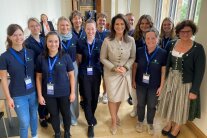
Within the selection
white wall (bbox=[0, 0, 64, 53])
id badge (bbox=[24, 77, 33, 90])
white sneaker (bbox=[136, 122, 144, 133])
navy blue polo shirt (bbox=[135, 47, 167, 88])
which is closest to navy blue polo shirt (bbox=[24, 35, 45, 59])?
id badge (bbox=[24, 77, 33, 90])

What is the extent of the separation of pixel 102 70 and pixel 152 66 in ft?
2.02

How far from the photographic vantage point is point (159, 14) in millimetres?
4551

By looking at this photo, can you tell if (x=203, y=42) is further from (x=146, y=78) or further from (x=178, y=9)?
(x=178, y=9)

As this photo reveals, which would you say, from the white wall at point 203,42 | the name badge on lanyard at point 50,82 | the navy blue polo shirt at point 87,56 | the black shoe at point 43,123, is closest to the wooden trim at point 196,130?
the white wall at point 203,42

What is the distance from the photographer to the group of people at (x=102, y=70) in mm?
1993

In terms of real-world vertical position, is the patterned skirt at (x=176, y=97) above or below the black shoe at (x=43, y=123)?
above

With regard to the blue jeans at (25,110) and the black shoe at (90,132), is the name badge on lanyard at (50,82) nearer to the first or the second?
the blue jeans at (25,110)

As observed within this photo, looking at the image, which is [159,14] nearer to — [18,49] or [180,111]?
[180,111]

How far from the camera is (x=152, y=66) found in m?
2.25

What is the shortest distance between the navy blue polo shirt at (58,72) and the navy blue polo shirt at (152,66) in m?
0.82

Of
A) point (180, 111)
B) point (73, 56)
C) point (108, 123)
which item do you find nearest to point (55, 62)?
point (73, 56)

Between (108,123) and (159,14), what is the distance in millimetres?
2957

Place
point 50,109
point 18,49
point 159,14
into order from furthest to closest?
1. point 159,14
2. point 50,109
3. point 18,49

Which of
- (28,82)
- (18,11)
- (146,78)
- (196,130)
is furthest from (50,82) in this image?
(18,11)
